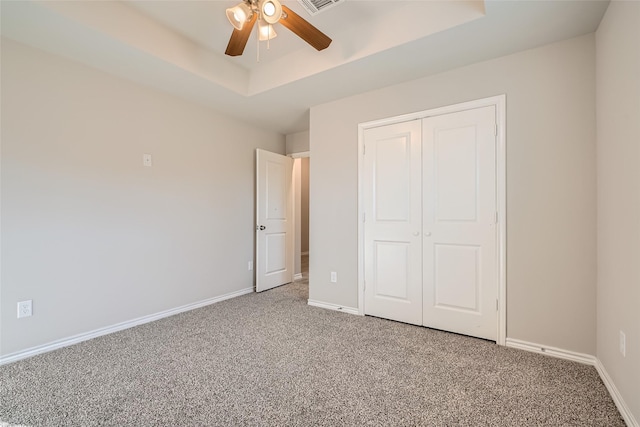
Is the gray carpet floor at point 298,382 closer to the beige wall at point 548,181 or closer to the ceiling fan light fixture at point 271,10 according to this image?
the beige wall at point 548,181

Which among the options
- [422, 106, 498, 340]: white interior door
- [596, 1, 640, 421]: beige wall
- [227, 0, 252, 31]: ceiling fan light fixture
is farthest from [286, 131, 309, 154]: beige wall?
[596, 1, 640, 421]: beige wall

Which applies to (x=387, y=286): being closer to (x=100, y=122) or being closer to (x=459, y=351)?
(x=459, y=351)

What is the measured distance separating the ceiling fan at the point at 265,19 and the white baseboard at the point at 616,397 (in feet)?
9.01

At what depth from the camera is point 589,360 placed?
2018mm

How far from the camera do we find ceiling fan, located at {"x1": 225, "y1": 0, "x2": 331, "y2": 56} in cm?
178

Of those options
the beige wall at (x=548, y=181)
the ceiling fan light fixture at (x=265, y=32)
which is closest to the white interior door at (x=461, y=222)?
the beige wall at (x=548, y=181)

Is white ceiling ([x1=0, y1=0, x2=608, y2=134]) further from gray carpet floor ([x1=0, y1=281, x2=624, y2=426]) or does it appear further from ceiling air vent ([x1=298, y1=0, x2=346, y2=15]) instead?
gray carpet floor ([x1=0, y1=281, x2=624, y2=426])

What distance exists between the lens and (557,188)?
213cm

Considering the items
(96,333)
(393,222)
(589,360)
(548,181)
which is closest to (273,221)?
(393,222)

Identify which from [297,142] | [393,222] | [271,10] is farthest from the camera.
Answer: [297,142]

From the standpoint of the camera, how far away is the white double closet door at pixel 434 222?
2420 mm

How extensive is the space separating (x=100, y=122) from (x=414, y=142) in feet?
9.39

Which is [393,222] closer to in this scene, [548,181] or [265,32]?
[548,181]

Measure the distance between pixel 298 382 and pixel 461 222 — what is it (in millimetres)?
1818
